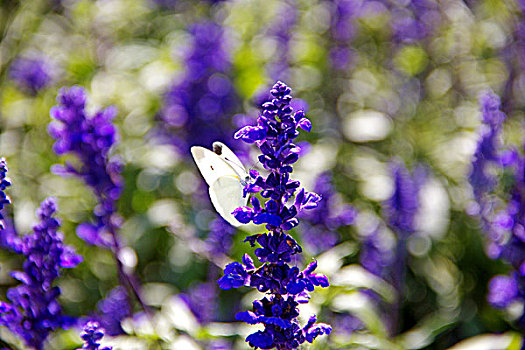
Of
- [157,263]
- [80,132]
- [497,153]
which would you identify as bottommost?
[157,263]

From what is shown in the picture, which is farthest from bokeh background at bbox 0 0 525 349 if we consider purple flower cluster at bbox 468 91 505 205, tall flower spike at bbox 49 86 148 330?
tall flower spike at bbox 49 86 148 330

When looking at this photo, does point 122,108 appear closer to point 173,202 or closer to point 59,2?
point 173,202

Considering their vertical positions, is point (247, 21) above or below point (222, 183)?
below

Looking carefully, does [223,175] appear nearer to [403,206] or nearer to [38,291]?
[38,291]

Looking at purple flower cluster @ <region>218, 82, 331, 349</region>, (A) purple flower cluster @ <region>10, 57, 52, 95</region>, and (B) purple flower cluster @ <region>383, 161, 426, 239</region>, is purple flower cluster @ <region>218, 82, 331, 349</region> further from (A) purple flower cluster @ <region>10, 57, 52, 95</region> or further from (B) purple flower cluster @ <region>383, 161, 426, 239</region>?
(A) purple flower cluster @ <region>10, 57, 52, 95</region>

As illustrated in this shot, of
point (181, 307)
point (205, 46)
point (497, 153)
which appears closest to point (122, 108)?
point (205, 46)

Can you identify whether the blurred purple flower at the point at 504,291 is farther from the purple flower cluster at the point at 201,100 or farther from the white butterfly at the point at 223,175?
the purple flower cluster at the point at 201,100

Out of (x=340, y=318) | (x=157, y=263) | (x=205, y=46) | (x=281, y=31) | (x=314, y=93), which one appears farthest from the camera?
(x=281, y=31)

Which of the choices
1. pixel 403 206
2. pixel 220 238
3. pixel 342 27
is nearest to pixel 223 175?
pixel 220 238

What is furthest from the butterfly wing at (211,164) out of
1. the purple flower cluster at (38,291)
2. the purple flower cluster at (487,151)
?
the purple flower cluster at (487,151)
